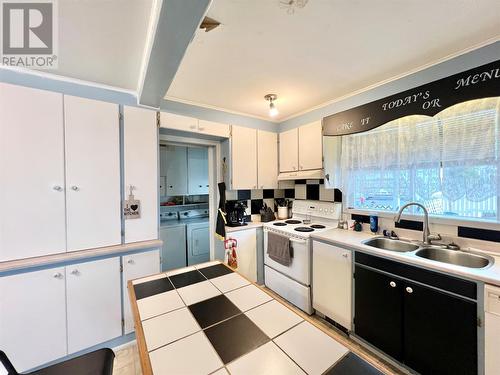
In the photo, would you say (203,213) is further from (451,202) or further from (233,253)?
(451,202)

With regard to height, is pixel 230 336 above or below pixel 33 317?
above

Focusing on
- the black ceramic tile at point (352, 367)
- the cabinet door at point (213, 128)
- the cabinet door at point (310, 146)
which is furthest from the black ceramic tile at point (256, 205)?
the black ceramic tile at point (352, 367)

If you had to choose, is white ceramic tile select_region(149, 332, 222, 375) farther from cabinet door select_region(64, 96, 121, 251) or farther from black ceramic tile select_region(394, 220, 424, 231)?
black ceramic tile select_region(394, 220, 424, 231)

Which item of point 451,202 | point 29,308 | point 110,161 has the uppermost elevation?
point 110,161

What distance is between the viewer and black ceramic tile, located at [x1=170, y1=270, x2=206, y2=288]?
1225 mm

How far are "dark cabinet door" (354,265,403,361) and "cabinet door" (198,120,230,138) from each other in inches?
81.7

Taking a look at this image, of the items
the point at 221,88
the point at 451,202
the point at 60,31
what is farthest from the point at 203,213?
the point at 451,202

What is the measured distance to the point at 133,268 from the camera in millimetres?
1964

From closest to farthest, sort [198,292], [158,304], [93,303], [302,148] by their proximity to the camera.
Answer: [158,304], [198,292], [93,303], [302,148]

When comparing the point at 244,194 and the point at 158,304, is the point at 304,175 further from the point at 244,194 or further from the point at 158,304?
the point at 158,304

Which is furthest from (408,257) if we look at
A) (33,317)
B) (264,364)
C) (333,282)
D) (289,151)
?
(33,317)

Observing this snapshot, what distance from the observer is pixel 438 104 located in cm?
167

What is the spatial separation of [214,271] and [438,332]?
1.49m

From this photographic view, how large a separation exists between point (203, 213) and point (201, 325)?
11.3ft
